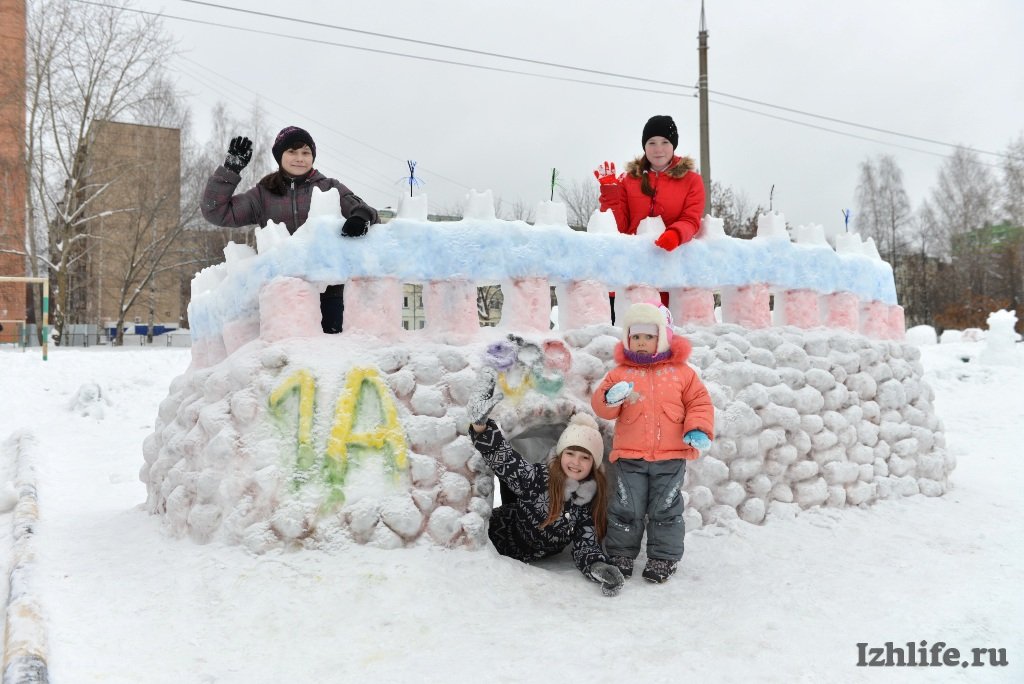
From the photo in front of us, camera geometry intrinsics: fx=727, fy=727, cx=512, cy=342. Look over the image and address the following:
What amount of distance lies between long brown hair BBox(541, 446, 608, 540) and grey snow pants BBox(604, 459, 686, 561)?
0.07m

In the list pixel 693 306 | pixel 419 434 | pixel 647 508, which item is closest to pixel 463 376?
pixel 419 434

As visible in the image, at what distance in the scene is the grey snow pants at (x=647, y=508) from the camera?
336cm

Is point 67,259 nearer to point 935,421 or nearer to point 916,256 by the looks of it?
point 935,421

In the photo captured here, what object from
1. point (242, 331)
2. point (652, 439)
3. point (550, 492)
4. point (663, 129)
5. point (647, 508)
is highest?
point (663, 129)

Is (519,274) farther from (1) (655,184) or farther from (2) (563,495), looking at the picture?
(1) (655,184)

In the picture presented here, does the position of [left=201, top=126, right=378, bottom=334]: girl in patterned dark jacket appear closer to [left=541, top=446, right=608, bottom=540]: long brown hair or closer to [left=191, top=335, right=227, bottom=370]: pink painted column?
[left=191, top=335, right=227, bottom=370]: pink painted column

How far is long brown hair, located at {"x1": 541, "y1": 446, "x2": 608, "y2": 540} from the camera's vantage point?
3.34 meters

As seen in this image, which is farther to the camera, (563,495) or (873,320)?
(873,320)

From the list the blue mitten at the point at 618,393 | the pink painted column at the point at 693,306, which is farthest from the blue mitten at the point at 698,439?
the pink painted column at the point at 693,306

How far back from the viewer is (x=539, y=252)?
12.5 feet

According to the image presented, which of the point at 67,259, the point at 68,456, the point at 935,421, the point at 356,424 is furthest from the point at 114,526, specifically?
the point at 67,259

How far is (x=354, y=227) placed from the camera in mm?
3422

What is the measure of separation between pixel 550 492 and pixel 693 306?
5.11 ft

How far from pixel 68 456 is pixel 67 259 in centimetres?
1336
